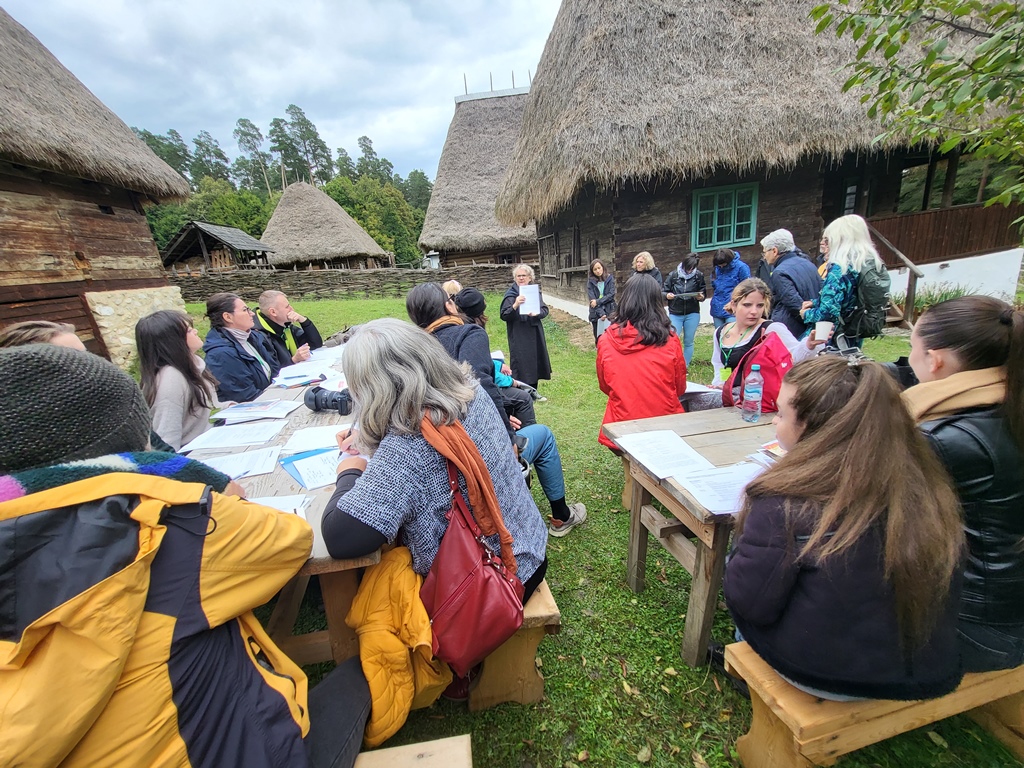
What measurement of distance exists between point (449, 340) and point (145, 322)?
175 cm

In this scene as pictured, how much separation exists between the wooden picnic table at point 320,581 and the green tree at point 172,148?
194 feet

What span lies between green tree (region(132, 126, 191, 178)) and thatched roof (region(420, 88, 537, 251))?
4202 cm

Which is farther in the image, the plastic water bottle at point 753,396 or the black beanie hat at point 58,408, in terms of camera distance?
the plastic water bottle at point 753,396

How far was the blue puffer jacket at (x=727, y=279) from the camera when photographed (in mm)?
5848

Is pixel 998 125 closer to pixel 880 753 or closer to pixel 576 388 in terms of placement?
pixel 880 753

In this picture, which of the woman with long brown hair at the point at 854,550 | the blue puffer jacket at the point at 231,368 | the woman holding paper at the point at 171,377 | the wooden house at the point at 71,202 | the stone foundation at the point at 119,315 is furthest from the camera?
the stone foundation at the point at 119,315

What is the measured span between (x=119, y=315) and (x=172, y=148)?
183 ft

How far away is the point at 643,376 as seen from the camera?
2773 millimetres

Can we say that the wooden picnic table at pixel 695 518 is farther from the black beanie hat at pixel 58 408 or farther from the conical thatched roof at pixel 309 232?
the conical thatched roof at pixel 309 232

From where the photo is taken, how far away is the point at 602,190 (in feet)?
26.8

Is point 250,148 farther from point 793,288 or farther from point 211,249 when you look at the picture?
point 793,288

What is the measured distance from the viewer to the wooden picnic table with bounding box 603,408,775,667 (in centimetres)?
175

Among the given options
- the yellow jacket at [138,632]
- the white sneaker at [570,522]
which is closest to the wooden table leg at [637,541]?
the white sneaker at [570,522]

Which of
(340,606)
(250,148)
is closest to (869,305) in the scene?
(340,606)
